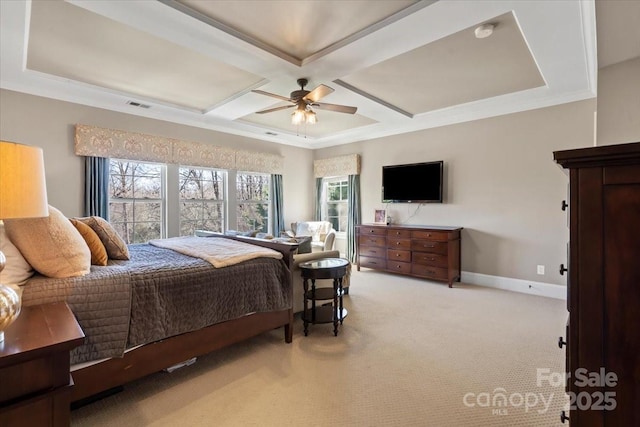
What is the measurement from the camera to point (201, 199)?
530 centimetres

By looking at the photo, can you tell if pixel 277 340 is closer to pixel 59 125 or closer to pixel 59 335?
pixel 59 335

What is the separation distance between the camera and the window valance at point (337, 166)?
20.1 feet

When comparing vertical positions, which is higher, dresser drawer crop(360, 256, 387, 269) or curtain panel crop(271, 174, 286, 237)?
curtain panel crop(271, 174, 286, 237)

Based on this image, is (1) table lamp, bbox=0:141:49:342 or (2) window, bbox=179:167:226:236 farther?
(2) window, bbox=179:167:226:236

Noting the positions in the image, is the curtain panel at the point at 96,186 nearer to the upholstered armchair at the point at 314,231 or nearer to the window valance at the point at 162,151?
the window valance at the point at 162,151

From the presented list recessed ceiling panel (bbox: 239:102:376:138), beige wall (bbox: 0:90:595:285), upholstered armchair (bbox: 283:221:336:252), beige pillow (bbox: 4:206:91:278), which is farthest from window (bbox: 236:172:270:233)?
beige pillow (bbox: 4:206:91:278)

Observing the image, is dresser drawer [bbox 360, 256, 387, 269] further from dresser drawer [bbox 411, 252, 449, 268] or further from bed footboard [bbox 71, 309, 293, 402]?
bed footboard [bbox 71, 309, 293, 402]

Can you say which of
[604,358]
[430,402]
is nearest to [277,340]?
[430,402]

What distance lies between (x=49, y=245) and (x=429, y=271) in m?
4.40

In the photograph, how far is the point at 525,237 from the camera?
4.22 meters

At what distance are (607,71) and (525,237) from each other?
6.93ft

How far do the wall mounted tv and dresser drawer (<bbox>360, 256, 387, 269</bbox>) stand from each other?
109 centimetres

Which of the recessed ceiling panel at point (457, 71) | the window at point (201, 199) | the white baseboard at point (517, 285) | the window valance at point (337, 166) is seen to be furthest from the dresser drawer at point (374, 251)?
Result: the window at point (201, 199)

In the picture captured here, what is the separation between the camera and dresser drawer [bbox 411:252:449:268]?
4508 millimetres
